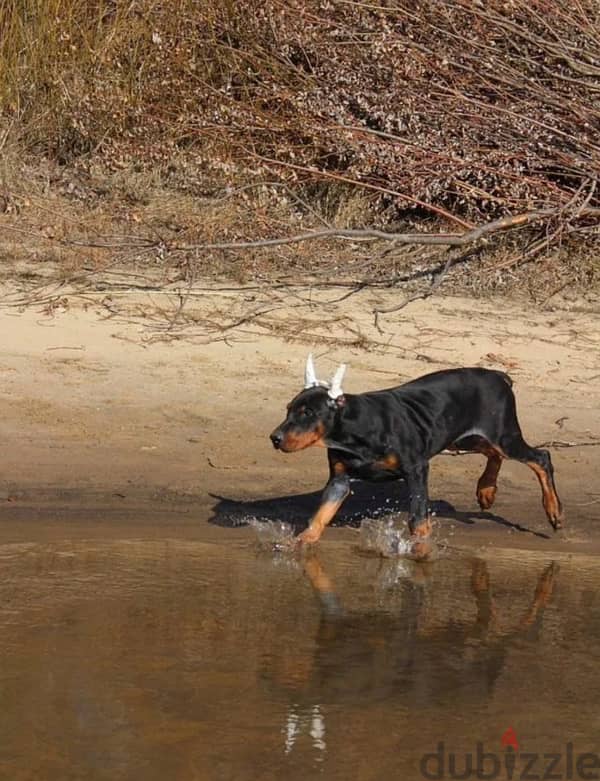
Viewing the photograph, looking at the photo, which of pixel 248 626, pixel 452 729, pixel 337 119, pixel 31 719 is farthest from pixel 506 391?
pixel 337 119

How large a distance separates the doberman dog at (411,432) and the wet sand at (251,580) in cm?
33

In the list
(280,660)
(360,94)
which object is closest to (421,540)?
(280,660)

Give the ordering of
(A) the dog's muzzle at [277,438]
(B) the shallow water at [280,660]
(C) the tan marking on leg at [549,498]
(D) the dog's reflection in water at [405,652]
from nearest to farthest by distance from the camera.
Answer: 1. (B) the shallow water at [280,660]
2. (D) the dog's reflection in water at [405,652]
3. (A) the dog's muzzle at [277,438]
4. (C) the tan marking on leg at [549,498]

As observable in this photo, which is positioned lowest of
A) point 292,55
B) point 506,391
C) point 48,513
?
point 48,513

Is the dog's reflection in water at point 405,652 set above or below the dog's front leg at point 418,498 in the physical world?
below

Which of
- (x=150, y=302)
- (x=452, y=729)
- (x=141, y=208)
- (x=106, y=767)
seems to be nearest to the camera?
(x=106, y=767)

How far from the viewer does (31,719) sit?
5828 mm

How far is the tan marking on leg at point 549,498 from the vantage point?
8.10 m

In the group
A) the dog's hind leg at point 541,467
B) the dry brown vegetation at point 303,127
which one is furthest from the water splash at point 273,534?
the dry brown vegetation at point 303,127

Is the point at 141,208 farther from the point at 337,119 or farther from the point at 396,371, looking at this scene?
the point at 396,371

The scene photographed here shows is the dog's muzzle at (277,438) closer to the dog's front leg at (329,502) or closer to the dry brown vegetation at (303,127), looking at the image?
the dog's front leg at (329,502)

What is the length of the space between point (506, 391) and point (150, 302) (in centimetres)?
379

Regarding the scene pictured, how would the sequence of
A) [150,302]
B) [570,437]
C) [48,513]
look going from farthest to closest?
[150,302]
[570,437]
[48,513]

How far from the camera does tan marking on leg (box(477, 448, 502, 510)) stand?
830cm
